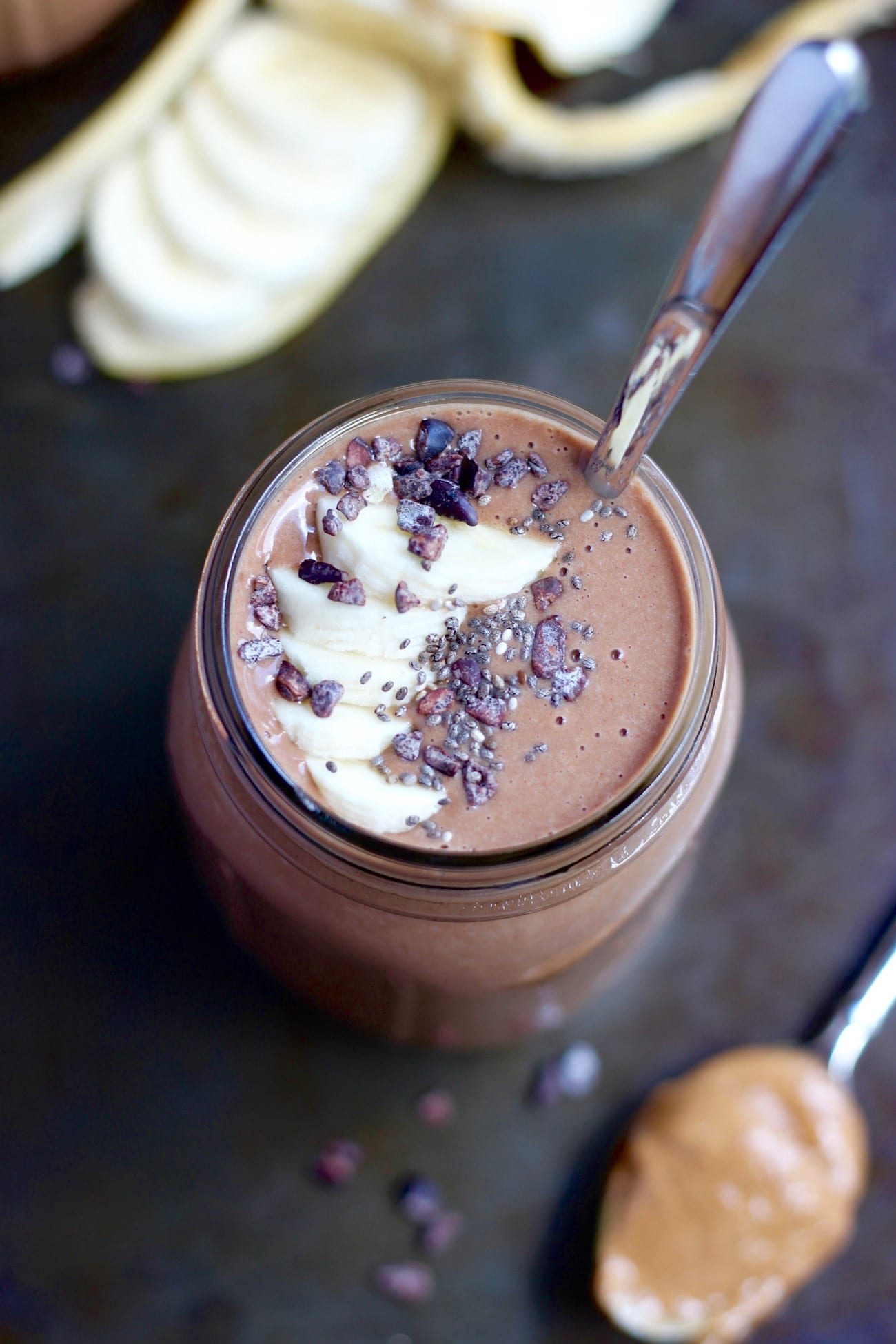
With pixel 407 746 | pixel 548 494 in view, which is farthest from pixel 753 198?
pixel 407 746

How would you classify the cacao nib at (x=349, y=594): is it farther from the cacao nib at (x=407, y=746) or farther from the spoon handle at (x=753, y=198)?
the spoon handle at (x=753, y=198)

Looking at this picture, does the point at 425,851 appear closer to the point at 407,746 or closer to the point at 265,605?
the point at 407,746

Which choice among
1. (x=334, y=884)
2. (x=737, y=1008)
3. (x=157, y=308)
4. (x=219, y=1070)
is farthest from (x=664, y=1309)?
(x=157, y=308)

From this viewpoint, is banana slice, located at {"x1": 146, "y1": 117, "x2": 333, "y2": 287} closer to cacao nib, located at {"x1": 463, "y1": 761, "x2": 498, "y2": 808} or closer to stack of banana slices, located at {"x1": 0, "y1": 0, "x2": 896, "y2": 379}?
stack of banana slices, located at {"x1": 0, "y1": 0, "x2": 896, "y2": 379}

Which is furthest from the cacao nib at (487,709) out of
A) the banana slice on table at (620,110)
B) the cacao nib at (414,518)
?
the banana slice on table at (620,110)

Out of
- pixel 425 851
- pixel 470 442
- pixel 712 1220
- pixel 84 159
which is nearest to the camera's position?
pixel 425 851
